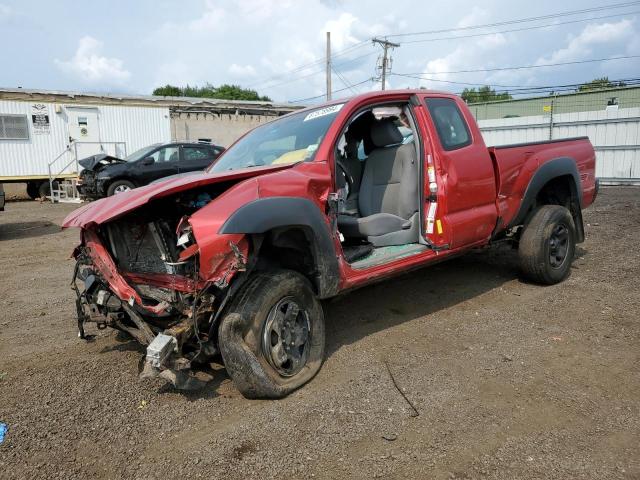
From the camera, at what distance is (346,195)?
16.1 ft

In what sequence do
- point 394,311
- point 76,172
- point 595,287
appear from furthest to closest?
1. point 76,172
2. point 595,287
3. point 394,311

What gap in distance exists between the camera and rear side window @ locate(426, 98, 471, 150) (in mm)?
4406

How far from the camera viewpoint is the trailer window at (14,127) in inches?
636

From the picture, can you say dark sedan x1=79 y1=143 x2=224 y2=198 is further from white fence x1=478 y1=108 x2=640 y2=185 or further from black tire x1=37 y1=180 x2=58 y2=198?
white fence x1=478 y1=108 x2=640 y2=185

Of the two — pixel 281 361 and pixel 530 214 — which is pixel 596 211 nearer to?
pixel 530 214

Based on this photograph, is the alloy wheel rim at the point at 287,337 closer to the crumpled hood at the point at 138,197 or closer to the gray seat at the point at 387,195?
the crumpled hood at the point at 138,197

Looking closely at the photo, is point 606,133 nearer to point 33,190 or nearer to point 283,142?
point 283,142

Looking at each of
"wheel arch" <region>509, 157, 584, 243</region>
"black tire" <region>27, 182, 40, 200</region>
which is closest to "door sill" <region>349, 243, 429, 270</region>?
"wheel arch" <region>509, 157, 584, 243</region>

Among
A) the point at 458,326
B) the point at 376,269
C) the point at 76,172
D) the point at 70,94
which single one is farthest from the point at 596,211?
the point at 70,94

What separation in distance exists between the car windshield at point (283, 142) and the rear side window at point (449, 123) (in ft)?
3.40

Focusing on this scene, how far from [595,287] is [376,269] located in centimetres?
289

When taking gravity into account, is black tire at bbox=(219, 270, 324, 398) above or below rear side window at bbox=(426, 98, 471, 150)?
below

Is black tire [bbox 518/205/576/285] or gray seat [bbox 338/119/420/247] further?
black tire [bbox 518/205/576/285]

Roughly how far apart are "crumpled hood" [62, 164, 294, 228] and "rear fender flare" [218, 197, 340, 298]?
1.00 ft
